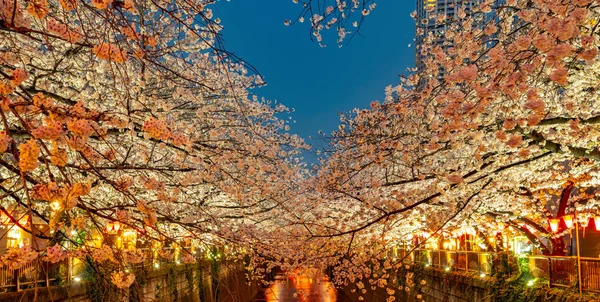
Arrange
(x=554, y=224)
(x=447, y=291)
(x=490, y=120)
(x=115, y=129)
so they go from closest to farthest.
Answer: (x=115, y=129), (x=490, y=120), (x=554, y=224), (x=447, y=291)

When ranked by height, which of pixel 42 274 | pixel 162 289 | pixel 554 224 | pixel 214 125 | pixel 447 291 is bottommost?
pixel 447 291

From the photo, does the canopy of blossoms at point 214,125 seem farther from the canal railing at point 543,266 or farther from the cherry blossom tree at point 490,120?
the canal railing at point 543,266

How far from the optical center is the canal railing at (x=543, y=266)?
37.8ft

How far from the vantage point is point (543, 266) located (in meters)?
14.9

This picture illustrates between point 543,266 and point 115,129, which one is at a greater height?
point 115,129

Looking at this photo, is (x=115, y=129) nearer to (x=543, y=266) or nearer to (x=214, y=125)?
(x=214, y=125)

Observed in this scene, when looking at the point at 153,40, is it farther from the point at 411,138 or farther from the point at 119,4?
the point at 411,138

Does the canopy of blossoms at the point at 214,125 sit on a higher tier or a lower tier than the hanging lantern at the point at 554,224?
higher

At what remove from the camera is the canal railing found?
11.5 m

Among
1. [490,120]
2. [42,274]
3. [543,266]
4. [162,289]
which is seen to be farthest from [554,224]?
[42,274]

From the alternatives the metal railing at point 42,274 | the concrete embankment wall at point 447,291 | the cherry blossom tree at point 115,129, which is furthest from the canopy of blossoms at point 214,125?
the concrete embankment wall at point 447,291

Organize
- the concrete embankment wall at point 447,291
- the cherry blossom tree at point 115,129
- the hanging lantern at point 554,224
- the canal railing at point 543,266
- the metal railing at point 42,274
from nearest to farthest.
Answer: the cherry blossom tree at point 115,129, the metal railing at point 42,274, the canal railing at point 543,266, the concrete embankment wall at point 447,291, the hanging lantern at point 554,224

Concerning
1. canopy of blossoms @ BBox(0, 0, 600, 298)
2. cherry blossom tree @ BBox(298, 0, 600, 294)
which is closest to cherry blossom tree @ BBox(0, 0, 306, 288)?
canopy of blossoms @ BBox(0, 0, 600, 298)

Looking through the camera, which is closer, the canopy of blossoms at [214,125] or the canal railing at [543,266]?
the canopy of blossoms at [214,125]
